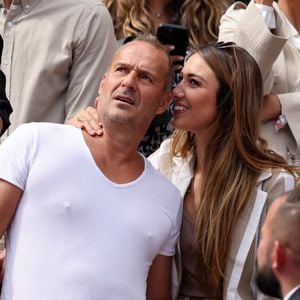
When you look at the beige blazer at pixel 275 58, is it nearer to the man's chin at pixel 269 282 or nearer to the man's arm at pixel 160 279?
the man's arm at pixel 160 279

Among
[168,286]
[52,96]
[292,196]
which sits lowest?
[168,286]

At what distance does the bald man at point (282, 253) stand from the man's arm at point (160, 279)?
1088 mm

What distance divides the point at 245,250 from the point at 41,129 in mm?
925

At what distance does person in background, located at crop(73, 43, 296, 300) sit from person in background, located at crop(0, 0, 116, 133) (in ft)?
1.73

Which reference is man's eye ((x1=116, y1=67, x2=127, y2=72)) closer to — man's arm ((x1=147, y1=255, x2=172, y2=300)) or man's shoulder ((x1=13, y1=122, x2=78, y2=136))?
man's shoulder ((x1=13, y1=122, x2=78, y2=136))

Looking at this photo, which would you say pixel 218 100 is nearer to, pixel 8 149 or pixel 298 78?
pixel 298 78

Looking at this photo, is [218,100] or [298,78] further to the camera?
[298,78]

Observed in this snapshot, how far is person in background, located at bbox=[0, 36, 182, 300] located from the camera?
3412mm

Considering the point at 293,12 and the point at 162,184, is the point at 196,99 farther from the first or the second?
the point at 293,12

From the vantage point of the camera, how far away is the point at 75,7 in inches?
176

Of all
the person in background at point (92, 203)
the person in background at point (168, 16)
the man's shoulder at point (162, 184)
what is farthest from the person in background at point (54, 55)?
the man's shoulder at point (162, 184)

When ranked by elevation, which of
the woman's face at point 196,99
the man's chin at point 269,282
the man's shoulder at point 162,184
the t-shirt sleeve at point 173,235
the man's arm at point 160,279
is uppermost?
the man's chin at point 269,282

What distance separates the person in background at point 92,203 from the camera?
3.41m

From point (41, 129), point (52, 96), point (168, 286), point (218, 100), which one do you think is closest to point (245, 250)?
point (168, 286)
